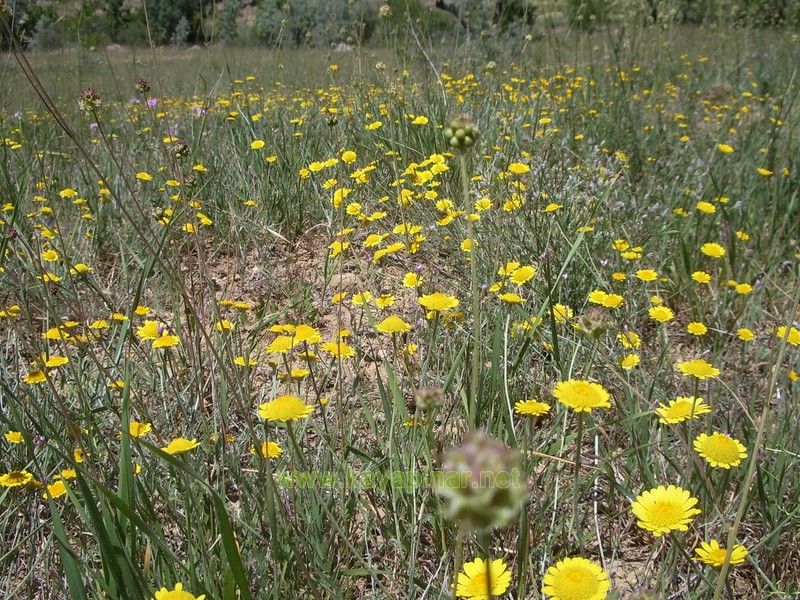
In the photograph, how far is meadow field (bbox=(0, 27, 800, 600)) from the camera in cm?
Answer: 109

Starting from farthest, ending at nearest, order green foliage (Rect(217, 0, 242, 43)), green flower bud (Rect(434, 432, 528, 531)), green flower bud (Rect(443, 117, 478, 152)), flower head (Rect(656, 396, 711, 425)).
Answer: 1. green foliage (Rect(217, 0, 242, 43))
2. flower head (Rect(656, 396, 711, 425))
3. green flower bud (Rect(443, 117, 478, 152))
4. green flower bud (Rect(434, 432, 528, 531))

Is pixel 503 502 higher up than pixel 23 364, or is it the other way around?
pixel 503 502

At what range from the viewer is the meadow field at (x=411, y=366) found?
1.09 metres

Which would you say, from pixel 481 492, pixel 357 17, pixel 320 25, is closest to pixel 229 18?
pixel 320 25

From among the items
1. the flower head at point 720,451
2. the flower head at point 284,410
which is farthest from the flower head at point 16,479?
the flower head at point 720,451

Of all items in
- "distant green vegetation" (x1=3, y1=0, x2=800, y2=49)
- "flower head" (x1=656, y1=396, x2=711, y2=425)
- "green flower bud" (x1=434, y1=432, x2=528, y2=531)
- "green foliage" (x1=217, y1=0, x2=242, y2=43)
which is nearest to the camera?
"green flower bud" (x1=434, y1=432, x2=528, y2=531)

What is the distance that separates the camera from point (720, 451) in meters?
1.13

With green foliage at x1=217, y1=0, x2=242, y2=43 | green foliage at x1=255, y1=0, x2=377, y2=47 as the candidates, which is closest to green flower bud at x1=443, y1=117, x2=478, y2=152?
Result: green foliage at x1=255, y1=0, x2=377, y2=47

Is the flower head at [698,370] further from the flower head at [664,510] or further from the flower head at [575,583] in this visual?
the flower head at [575,583]

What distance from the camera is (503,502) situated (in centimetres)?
42

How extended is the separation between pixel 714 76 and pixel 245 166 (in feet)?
13.5

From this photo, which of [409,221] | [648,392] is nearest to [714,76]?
[409,221]

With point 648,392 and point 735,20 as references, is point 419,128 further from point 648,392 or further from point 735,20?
point 735,20

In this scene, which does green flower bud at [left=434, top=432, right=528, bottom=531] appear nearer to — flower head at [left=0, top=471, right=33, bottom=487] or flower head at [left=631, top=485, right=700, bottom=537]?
flower head at [left=631, top=485, right=700, bottom=537]
